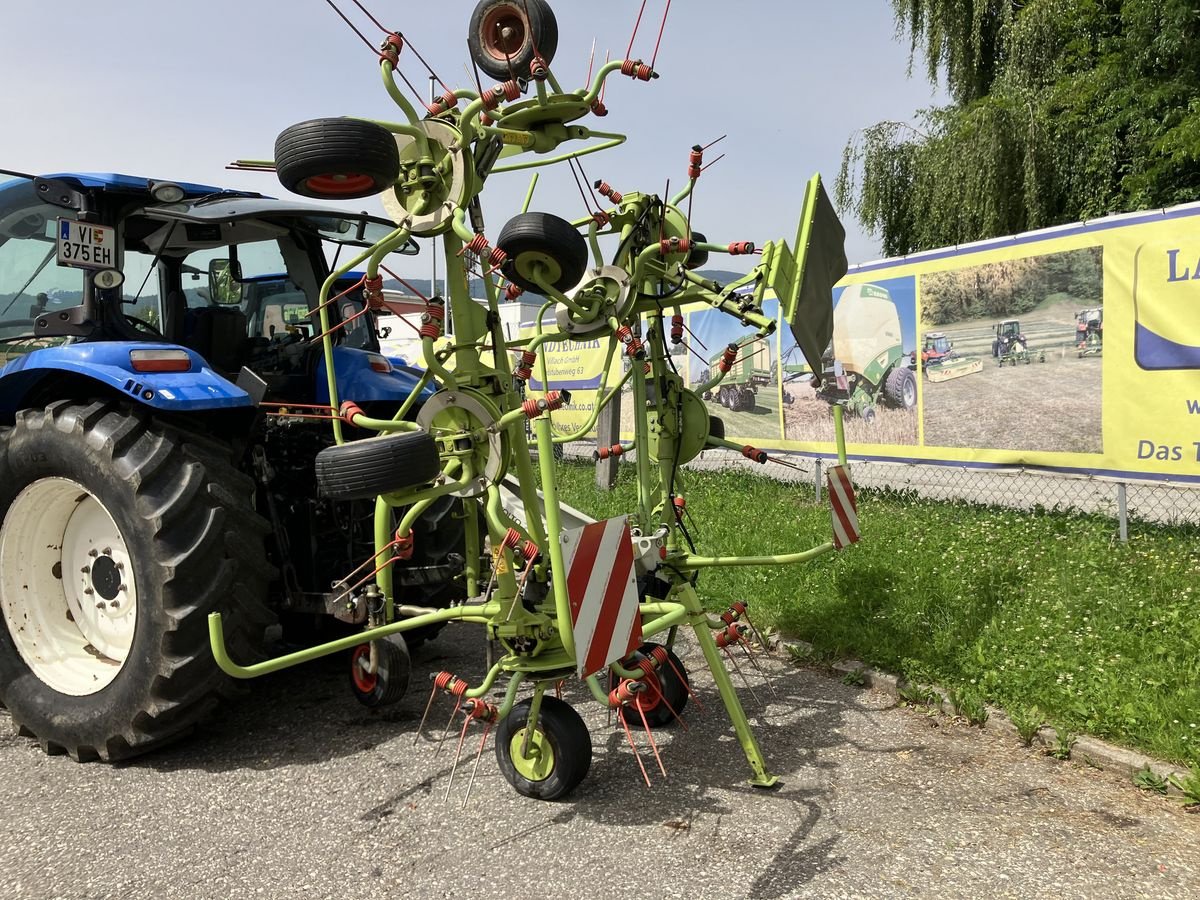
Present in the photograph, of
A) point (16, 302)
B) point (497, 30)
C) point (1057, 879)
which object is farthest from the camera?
point (16, 302)

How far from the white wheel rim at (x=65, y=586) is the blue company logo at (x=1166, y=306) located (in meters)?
5.46

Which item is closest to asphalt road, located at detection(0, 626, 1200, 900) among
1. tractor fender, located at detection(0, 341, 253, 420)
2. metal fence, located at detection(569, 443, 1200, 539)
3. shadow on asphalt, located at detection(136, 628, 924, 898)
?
shadow on asphalt, located at detection(136, 628, 924, 898)

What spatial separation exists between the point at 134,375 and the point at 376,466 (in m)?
1.22

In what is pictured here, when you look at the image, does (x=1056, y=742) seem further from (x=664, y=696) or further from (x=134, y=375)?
(x=134, y=375)

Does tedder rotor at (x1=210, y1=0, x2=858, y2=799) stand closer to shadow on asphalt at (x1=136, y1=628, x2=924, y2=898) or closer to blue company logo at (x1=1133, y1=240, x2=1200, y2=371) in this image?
shadow on asphalt at (x1=136, y1=628, x2=924, y2=898)

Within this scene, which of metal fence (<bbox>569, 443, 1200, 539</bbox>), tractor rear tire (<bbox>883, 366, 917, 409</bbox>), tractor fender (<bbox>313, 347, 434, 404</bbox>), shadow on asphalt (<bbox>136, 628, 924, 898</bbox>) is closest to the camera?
shadow on asphalt (<bbox>136, 628, 924, 898</bbox>)

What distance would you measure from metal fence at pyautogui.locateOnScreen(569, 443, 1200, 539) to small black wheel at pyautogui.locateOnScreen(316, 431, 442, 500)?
3.08 meters

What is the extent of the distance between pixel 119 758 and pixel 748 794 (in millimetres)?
2282

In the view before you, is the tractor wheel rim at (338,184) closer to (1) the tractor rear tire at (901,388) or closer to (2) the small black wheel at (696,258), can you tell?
(2) the small black wheel at (696,258)

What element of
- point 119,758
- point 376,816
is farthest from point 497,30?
point 119,758

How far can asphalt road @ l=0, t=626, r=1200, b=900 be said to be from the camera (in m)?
2.50

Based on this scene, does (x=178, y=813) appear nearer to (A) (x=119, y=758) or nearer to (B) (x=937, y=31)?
(A) (x=119, y=758)

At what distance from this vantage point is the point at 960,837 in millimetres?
2695

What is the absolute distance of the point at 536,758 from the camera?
118 inches
